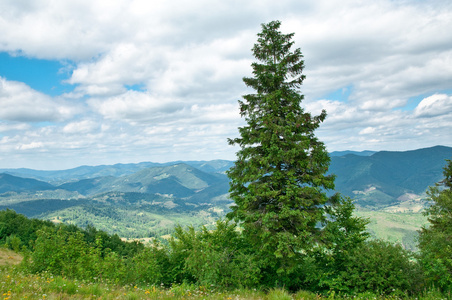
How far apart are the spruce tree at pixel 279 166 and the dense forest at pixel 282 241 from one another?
2.5 inches

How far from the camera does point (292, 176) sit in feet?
45.5

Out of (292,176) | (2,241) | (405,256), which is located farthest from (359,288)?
(2,241)

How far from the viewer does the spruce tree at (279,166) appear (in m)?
13.2

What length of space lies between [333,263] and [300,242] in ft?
12.0

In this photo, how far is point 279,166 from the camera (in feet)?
47.9

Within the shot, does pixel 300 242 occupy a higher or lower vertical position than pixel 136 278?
higher

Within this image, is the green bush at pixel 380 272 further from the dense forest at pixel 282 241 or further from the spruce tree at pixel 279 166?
the spruce tree at pixel 279 166

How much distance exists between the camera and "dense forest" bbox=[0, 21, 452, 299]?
12422mm

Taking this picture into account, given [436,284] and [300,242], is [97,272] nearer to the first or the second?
[300,242]

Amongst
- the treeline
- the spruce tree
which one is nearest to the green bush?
the treeline

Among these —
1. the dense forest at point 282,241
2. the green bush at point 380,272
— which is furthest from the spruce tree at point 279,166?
the green bush at point 380,272

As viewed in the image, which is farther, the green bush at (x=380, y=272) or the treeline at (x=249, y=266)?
the treeline at (x=249, y=266)

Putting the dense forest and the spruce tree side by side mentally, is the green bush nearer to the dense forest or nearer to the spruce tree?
the dense forest

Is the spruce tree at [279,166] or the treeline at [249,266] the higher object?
the spruce tree at [279,166]
